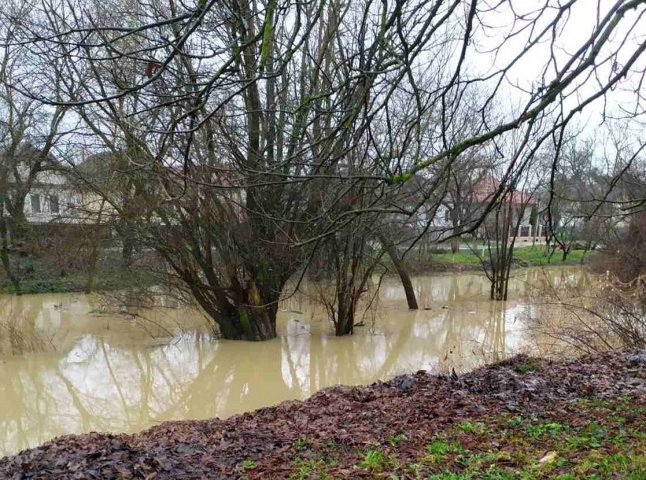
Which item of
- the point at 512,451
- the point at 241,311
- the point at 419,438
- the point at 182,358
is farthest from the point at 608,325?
the point at 182,358

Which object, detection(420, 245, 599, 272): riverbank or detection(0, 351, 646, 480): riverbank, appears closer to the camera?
detection(0, 351, 646, 480): riverbank

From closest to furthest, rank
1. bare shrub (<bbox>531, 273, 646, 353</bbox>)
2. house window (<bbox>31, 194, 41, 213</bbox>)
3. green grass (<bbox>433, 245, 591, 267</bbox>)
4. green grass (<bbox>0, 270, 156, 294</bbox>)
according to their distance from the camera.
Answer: bare shrub (<bbox>531, 273, 646, 353</bbox>) < green grass (<bbox>0, 270, 156, 294</bbox>) < house window (<bbox>31, 194, 41, 213</bbox>) < green grass (<bbox>433, 245, 591, 267</bbox>)

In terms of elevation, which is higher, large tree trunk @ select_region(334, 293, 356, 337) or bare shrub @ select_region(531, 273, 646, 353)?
bare shrub @ select_region(531, 273, 646, 353)

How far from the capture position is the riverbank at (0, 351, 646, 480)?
11.5ft

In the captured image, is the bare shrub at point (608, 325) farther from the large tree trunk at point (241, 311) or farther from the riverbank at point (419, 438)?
the large tree trunk at point (241, 311)

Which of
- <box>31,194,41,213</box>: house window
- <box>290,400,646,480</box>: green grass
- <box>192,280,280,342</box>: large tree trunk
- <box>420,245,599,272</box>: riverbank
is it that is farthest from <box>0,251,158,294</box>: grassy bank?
<box>420,245,599,272</box>: riverbank

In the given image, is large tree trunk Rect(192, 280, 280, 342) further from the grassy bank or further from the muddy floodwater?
the grassy bank

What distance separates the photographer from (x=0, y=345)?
11.8 meters

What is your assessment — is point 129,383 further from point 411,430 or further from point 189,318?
point 411,430

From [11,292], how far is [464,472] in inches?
825

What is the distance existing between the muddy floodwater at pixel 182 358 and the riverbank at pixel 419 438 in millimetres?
2882

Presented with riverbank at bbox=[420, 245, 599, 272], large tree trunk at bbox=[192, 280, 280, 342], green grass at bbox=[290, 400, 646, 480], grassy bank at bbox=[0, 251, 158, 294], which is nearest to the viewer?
green grass at bbox=[290, 400, 646, 480]

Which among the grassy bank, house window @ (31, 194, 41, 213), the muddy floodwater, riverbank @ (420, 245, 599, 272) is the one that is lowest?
the muddy floodwater

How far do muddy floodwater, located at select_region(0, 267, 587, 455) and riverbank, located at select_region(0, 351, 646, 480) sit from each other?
2.88 m
